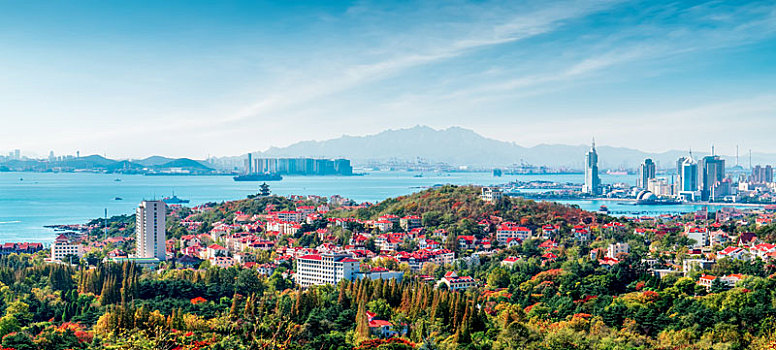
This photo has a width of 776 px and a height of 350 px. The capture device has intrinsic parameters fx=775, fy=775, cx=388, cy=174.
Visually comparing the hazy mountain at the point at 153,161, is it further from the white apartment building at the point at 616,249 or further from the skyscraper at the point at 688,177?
the white apartment building at the point at 616,249

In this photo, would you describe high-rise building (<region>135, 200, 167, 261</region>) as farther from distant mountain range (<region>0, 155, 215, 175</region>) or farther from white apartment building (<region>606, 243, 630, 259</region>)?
distant mountain range (<region>0, 155, 215, 175</region>)

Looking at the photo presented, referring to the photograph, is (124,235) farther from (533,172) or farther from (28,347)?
(533,172)

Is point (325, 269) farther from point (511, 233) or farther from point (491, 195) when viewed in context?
point (491, 195)

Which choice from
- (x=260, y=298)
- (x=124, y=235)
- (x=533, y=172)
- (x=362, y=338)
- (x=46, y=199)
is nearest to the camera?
(x=362, y=338)

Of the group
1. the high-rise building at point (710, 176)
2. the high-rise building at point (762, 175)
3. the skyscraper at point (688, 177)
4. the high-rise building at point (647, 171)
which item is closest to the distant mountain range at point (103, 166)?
the high-rise building at point (647, 171)

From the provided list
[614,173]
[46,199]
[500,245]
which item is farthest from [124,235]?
[614,173]

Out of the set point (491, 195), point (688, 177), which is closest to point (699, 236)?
point (491, 195)
